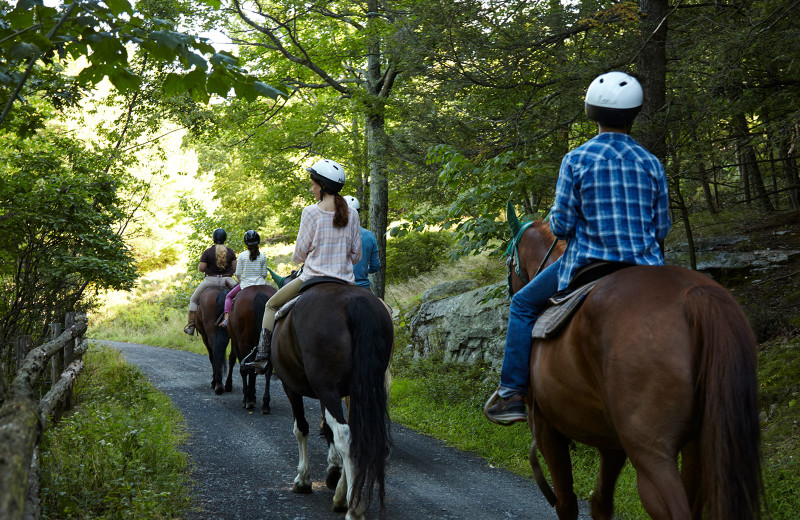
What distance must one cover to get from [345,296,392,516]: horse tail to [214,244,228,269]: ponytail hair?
7.21 metres

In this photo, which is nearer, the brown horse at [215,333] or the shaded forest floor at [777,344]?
the shaded forest floor at [777,344]

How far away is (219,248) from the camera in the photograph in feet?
39.4

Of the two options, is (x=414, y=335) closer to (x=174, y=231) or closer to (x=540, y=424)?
(x=540, y=424)

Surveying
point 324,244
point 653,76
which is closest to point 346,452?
point 324,244

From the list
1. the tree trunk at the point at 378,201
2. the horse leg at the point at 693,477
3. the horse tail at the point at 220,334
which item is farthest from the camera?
the tree trunk at the point at 378,201

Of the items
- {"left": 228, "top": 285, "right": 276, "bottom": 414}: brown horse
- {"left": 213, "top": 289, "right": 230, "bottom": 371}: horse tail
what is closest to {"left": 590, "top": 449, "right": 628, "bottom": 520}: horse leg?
{"left": 228, "top": 285, "right": 276, "bottom": 414}: brown horse

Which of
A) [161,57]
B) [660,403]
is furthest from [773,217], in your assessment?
[161,57]

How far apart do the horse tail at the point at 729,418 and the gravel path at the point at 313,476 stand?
3.00 metres

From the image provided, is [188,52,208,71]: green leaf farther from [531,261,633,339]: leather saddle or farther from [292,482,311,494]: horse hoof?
[292,482,311,494]: horse hoof

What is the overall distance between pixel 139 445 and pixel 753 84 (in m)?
7.85

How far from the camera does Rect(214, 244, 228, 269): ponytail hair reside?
12031 millimetres

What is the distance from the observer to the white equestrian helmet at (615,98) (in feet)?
11.8

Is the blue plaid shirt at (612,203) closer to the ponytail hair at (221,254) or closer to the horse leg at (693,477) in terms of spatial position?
the horse leg at (693,477)

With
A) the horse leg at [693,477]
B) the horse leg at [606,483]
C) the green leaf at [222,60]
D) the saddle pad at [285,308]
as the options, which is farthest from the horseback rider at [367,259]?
the horse leg at [693,477]
